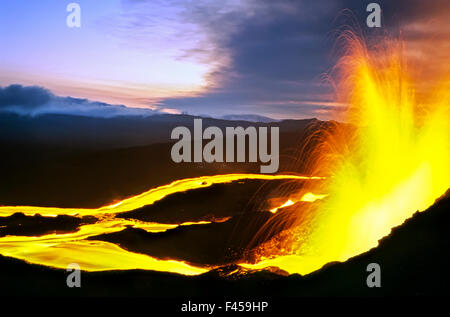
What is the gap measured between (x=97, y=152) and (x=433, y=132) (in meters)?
12.3

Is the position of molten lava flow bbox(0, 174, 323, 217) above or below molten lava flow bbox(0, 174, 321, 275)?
above

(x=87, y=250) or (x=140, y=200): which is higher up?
(x=140, y=200)

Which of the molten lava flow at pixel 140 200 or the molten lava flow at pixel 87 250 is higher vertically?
the molten lava flow at pixel 140 200

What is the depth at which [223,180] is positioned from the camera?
40.0ft

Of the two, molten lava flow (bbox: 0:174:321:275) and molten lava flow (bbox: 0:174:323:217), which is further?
molten lava flow (bbox: 0:174:323:217)

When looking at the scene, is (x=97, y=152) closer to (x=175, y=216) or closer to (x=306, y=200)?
(x=175, y=216)

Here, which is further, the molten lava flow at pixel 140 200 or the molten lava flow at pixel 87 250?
the molten lava flow at pixel 140 200

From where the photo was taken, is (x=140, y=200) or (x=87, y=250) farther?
(x=140, y=200)
